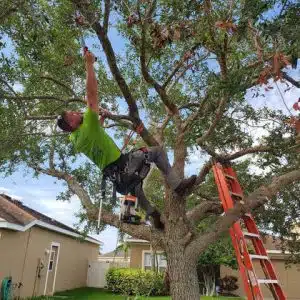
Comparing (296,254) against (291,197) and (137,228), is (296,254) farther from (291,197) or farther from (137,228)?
(137,228)

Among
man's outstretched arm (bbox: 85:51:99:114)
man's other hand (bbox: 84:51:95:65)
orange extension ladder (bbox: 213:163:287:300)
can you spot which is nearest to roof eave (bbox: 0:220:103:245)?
orange extension ladder (bbox: 213:163:287:300)

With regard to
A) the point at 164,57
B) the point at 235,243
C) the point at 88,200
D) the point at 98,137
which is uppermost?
the point at 164,57

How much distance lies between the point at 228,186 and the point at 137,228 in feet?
5.97

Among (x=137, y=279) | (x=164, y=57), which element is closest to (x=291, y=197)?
Result: (x=164, y=57)

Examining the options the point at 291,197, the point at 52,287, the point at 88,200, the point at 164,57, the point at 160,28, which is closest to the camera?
the point at 160,28

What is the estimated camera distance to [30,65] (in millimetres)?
8633

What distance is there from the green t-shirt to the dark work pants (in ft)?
0.79

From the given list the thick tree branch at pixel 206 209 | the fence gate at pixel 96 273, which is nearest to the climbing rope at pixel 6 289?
the thick tree branch at pixel 206 209

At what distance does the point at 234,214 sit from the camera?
6.73 meters

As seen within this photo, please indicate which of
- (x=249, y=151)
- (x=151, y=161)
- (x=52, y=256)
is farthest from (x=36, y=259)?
(x=151, y=161)

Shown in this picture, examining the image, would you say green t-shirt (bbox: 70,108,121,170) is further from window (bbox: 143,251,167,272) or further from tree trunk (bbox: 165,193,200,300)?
window (bbox: 143,251,167,272)

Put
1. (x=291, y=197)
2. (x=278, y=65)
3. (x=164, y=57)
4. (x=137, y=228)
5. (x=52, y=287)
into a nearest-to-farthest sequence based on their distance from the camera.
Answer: (x=278, y=65), (x=137, y=228), (x=164, y=57), (x=291, y=197), (x=52, y=287)

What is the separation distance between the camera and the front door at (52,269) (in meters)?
19.8

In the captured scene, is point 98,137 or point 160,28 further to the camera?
point 160,28
